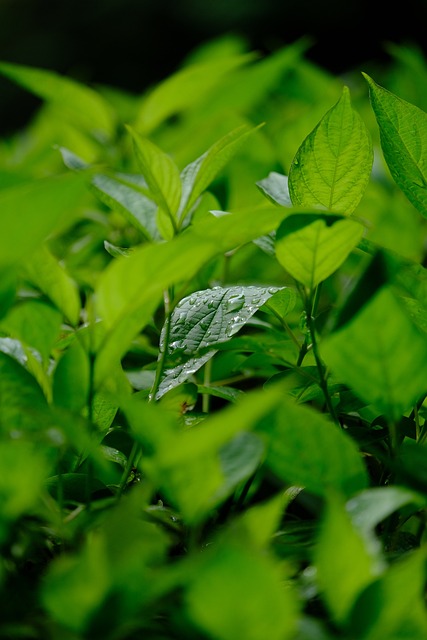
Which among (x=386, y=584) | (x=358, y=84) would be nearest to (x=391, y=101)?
(x=386, y=584)

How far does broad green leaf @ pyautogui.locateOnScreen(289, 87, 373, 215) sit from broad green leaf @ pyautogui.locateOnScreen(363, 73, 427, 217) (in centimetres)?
3

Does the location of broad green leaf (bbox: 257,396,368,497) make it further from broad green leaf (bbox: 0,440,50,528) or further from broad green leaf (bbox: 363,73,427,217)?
broad green leaf (bbox: 363,73,427,217)

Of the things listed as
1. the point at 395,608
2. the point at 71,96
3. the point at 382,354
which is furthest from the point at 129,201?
the point at 71,96

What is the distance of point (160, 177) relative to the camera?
54 centimetres

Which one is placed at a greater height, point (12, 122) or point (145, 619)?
point (145, 619)

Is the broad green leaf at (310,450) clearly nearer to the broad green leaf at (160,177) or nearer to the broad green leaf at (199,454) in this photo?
the broad green leaf at (199,454)

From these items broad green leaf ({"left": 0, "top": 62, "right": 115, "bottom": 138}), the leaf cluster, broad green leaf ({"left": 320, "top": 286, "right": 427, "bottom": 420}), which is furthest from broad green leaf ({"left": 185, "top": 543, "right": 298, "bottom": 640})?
broad green leaf ({"left": 0, "top": 62, "right": 115, "bottom": 138})

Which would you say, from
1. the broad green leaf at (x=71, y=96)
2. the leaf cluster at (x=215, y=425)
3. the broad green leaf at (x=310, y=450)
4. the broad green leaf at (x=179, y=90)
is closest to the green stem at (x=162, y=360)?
the leaf cluster at (x=215, y=425)

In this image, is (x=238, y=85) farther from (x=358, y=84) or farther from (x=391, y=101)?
(x=391, y=101)

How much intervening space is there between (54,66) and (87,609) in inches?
198

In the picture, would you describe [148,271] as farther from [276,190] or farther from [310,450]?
[276,190]

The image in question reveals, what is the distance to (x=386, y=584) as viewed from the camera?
1.04 feet

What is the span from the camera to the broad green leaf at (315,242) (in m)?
0.43

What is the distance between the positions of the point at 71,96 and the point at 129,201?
2.10 feet
